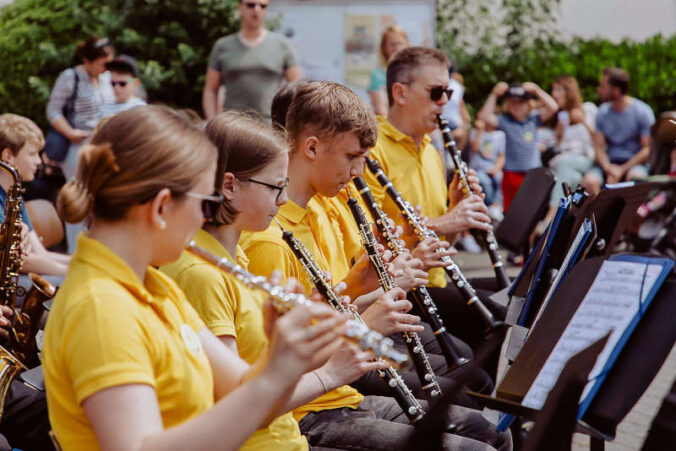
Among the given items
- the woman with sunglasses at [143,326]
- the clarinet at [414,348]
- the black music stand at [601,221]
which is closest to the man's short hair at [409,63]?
the clarinet at [414,348]

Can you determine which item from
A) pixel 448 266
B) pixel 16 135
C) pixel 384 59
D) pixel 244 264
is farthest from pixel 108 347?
pixel 384 59

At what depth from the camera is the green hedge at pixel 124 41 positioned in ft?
28.5

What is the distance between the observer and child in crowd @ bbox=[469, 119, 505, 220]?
29.6 ft

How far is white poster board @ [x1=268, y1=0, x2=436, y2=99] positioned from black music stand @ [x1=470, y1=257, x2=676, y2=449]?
591 cm

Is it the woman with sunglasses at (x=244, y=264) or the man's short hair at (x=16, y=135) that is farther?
the man's short hair at (x=16, y=135)

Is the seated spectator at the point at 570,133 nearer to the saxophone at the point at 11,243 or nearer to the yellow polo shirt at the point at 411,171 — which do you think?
the yellow polo shirt at the point at 411,171

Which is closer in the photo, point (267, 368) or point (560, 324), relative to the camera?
point (267, 368)

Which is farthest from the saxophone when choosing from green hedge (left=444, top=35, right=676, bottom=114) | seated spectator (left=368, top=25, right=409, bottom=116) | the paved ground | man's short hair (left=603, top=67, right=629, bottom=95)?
green hedge (left=444, top=35, right=676, bottom=114)

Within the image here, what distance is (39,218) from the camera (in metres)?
4.52

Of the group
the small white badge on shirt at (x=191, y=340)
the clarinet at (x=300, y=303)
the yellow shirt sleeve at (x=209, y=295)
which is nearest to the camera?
the clarinet at (x=300, y=303)

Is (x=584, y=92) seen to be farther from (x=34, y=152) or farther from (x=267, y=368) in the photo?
(x=267, y=368)

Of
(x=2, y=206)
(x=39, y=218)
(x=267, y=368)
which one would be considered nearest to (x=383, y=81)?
(x=39, y=218)

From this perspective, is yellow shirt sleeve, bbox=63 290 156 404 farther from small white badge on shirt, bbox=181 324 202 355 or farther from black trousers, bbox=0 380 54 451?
black trousers, bbox=0 380 54 451

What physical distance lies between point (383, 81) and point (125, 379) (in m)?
5.09
